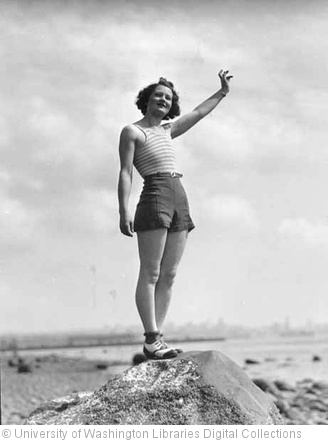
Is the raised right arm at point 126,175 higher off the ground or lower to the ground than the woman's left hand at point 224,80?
lower

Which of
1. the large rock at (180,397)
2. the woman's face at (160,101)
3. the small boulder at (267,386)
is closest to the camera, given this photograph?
the large rock at (180,397)

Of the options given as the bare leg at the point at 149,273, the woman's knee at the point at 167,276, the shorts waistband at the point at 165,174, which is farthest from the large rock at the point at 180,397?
the shorts waistband at the point at 165,174

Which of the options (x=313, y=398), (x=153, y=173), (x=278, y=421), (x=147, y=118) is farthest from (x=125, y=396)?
(x=313, y=398)

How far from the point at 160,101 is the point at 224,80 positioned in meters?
0.43

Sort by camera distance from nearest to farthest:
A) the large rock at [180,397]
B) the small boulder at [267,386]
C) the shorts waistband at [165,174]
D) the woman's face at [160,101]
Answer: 1. the large rock at [180,397]
2. the shorts waistband at [165,174]
3. the woman's face at [160,101]
4. the small boulder at [267,386]

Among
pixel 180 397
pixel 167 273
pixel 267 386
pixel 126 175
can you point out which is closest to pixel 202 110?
pixel 126 175

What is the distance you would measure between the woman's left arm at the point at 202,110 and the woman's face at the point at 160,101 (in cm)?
14

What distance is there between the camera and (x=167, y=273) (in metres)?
4.99

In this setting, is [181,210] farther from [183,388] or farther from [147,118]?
[183,388]

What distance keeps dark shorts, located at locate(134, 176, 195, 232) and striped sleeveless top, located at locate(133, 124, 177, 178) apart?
0.06 meters

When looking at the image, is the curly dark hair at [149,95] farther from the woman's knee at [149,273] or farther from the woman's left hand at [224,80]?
the woman's knee at [149,273]

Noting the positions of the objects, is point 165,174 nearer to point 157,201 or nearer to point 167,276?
point 157,201

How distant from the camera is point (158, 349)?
191 inches

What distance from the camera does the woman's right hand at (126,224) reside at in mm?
4863
